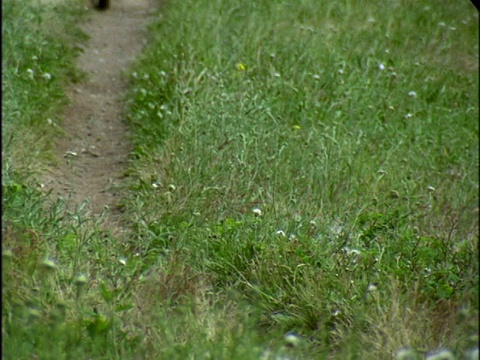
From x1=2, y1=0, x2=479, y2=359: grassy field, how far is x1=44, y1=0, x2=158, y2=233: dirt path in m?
0.16

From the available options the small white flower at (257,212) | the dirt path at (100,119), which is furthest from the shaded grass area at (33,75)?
the small white flower at (257,212)

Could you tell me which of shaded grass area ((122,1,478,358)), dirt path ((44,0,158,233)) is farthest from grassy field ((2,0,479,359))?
dirt path ((44,0,158,233))

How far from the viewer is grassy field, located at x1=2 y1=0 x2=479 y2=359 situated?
335 cm

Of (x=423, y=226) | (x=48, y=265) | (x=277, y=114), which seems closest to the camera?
(x=48, y=265)

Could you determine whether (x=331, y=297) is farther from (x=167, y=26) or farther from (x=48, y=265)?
(x=167, y=26)

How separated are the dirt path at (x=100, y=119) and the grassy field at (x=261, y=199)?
0.16 meters

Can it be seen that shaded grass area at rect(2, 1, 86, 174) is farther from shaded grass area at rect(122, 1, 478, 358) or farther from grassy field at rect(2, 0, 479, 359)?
shaded grass area at rect(122, 1, 478, 358)

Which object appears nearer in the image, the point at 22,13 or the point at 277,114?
the point at 277,114

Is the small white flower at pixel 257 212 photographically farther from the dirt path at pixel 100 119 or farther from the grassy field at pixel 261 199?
the dirt path at pixel 100 119

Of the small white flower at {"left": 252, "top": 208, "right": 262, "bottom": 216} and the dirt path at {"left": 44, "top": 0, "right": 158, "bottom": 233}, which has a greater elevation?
the small white flower at {"left": 252, "top": 208, "right": 262, "bottom": 216}

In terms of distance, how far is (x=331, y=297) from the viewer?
371 centimetres

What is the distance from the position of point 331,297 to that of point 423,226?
1288 millimetres

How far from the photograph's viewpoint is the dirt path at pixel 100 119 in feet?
17.1

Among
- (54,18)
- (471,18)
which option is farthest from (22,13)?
(471,18)
